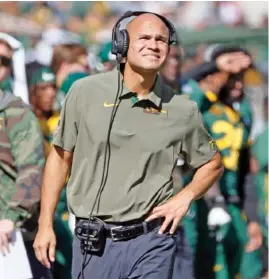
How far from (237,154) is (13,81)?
70.5 inches

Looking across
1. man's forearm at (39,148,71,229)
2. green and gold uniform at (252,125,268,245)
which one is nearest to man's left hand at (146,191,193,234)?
man's forearm at (39,148,71,229)

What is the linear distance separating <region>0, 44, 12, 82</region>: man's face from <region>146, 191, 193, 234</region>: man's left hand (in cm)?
182

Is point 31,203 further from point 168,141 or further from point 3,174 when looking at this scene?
point 168,141

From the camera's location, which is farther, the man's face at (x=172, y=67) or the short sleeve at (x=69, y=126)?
the man's face at (x=172, y=67)

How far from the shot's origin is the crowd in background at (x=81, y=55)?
6.05 meters

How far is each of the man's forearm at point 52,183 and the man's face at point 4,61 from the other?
58.5 inches

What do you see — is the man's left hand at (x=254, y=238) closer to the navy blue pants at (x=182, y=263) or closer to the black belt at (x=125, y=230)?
the navy blue pants at (x=182, y=263)

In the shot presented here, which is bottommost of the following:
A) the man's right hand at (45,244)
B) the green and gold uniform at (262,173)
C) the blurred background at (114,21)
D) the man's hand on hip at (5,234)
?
the green and gold uniform at (262,173)

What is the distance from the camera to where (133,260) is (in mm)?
4074

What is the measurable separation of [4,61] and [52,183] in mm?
1652

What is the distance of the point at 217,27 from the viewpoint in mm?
8297

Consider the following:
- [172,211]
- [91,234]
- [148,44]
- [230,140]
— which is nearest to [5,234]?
[91,234]

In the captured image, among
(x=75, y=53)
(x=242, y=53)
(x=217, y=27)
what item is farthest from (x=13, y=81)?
(x=217, y=27)

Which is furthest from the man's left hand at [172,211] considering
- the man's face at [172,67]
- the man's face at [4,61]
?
the man's face at [172,67]
